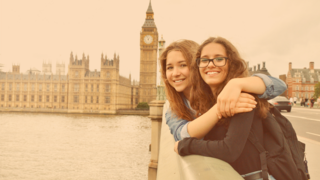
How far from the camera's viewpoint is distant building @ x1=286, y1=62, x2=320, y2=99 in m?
38.4

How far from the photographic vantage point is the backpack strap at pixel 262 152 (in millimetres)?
977

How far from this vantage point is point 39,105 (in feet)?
153

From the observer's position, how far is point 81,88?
45.7 m

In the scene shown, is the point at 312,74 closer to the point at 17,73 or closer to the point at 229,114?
the point at 229,114

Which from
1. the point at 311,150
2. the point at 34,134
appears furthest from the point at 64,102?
the point at 311,150

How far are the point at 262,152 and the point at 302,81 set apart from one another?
141 feet

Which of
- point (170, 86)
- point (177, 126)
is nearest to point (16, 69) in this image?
point (170, 86)

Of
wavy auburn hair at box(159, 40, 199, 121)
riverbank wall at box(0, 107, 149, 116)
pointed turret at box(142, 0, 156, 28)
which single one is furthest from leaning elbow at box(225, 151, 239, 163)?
pointed turret at box(142, 0, 156, 28)

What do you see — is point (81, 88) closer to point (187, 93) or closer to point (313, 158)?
point (313, 158)

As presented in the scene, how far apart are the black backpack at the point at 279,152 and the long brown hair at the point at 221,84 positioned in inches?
3.0

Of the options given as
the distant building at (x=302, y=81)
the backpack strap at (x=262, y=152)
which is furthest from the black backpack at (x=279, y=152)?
the distant building at (x=302, y=81)

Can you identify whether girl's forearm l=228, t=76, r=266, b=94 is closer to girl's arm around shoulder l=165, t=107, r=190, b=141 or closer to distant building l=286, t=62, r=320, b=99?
girl's arm around shoulder l=165, t=107, r=190, b=141

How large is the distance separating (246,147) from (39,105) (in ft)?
166

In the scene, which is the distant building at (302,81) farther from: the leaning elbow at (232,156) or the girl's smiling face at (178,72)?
the leaning elbow at (232,156)
